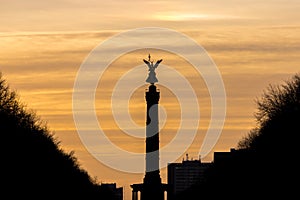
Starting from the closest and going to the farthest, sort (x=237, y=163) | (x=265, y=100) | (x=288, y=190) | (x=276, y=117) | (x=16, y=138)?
(x=288, y=190)
(x=16, y=138)
(x=276, y=117)
(x=265, y=100)
(x=237, y=163)

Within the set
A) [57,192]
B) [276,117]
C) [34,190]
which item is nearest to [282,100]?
[276,117]

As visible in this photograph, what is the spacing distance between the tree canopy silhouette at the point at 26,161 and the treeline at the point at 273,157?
1606 cm

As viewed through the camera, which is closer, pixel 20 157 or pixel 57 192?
pixel 20 157

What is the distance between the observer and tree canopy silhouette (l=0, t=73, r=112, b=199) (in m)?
121

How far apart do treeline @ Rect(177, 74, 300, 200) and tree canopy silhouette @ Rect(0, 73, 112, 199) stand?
16055 millimetres

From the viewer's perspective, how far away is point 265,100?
15762 centimetres

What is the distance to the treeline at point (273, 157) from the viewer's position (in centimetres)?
12840

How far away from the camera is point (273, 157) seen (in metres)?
138

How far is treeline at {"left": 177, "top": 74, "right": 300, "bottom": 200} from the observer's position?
421 feet

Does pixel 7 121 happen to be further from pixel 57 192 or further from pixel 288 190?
pixel 288 190

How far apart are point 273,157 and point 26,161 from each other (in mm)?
20055

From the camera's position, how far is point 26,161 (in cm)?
13250

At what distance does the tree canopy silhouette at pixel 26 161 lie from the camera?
121444 mm

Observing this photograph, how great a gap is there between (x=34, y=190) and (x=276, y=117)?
2740 centimetres
